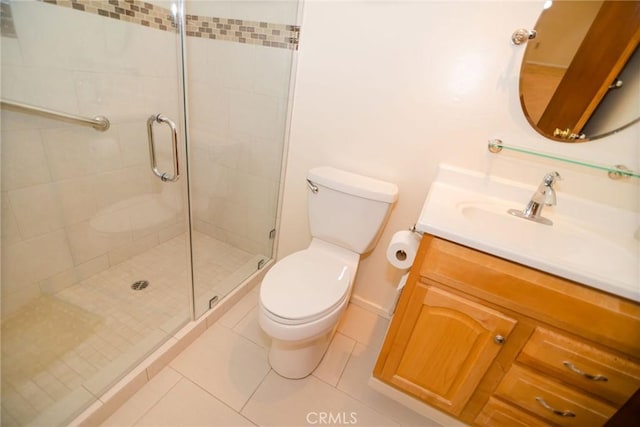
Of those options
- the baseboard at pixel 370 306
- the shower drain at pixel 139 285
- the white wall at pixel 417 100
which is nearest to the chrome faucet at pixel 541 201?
the white wall at pixel 417 100

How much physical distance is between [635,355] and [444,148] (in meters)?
0.87

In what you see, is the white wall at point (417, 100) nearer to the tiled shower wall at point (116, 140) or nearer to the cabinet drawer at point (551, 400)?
the tiled shower wall at point (116, 140)

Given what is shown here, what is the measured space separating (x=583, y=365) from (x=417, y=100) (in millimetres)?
1062

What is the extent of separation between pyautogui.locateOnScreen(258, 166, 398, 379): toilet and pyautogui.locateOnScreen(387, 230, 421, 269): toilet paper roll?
255 millimetres

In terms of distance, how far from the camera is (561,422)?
84cm

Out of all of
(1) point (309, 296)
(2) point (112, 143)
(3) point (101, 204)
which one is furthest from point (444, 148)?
(3) point (101, 204)

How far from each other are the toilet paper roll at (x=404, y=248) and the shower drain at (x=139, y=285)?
131 cm

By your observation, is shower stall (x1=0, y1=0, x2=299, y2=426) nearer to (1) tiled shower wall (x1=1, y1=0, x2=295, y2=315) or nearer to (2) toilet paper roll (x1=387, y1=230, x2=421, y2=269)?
(1) tiled shower wall (x1=1, y1=0, x2=295, y2=315)

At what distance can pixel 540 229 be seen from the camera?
1005 millimetres

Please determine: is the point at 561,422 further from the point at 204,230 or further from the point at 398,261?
the point at 204,230

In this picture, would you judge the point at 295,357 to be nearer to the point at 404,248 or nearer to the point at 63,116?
the point at 404,248

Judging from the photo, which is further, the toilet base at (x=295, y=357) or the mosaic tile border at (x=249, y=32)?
the mosaic tile border at (x=249, y=32)

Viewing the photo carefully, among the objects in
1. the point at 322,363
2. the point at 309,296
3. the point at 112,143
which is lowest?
the point at 322,363

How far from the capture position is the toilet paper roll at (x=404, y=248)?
→ 976 mm
